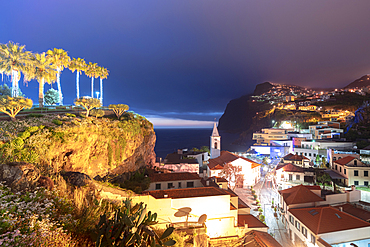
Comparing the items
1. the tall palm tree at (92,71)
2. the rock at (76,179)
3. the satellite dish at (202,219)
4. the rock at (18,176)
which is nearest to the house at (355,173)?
the satellite dish at (202,219)

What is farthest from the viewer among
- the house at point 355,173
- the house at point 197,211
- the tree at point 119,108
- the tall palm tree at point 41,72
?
the house at point 355,173

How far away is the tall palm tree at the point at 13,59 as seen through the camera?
2209cm

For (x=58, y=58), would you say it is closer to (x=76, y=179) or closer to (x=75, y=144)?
(x=75, y=144)

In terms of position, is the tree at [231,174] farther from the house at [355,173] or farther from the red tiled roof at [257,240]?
the house at [355,173]

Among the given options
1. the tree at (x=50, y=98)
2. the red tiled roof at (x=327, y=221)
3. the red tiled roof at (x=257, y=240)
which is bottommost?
the red tiled roof at (x=257, y=240)

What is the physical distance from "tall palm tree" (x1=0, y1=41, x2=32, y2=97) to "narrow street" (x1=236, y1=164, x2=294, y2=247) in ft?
123

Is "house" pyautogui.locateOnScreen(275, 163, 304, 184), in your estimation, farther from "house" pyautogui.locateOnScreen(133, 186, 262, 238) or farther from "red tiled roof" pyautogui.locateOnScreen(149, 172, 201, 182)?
"red tiled roof" pyautogui.locateOnScreen(149, 172, 201, 182)

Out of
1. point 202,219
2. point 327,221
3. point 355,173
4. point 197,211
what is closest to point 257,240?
point 202,219

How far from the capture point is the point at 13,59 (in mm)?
22516

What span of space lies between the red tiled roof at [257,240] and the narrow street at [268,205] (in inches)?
184

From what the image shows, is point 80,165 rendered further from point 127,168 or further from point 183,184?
point 183,184

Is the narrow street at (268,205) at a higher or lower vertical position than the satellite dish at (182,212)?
lower

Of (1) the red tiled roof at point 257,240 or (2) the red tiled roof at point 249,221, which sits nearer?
(1) the red tiled roof at point 257,240

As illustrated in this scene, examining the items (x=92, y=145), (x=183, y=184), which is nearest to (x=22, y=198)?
(x=92, y=145)
